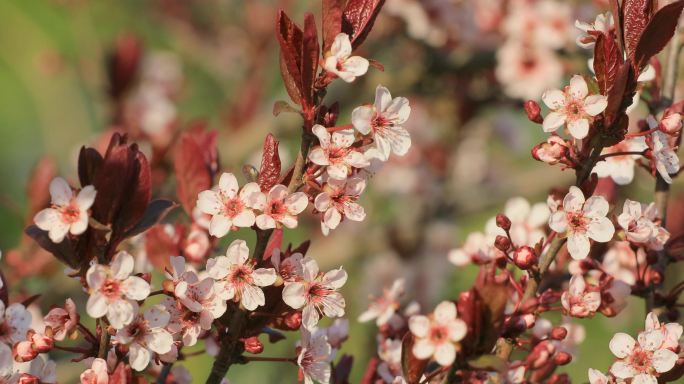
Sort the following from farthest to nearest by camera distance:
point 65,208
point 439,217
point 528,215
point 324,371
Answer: point 439,217
point 528,215
point 324,371
point 65,208

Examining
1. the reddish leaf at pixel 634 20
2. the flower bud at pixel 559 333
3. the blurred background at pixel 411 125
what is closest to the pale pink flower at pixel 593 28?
the reddish leaf at pixel 634 20

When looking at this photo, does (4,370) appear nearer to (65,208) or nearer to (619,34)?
(65,208)

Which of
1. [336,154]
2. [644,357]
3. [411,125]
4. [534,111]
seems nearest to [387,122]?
[336,154]

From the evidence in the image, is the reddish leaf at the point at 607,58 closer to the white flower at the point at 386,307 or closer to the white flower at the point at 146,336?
the white flower at the point at 386,307

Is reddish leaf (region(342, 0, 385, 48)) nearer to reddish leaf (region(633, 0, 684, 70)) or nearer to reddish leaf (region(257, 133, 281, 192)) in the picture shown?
reddish leaf (region(257, 133, 281, 192))

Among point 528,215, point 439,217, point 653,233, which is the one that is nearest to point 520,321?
point 653,233

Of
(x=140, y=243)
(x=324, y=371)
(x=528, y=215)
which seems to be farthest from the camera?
(x=140, y=243)
